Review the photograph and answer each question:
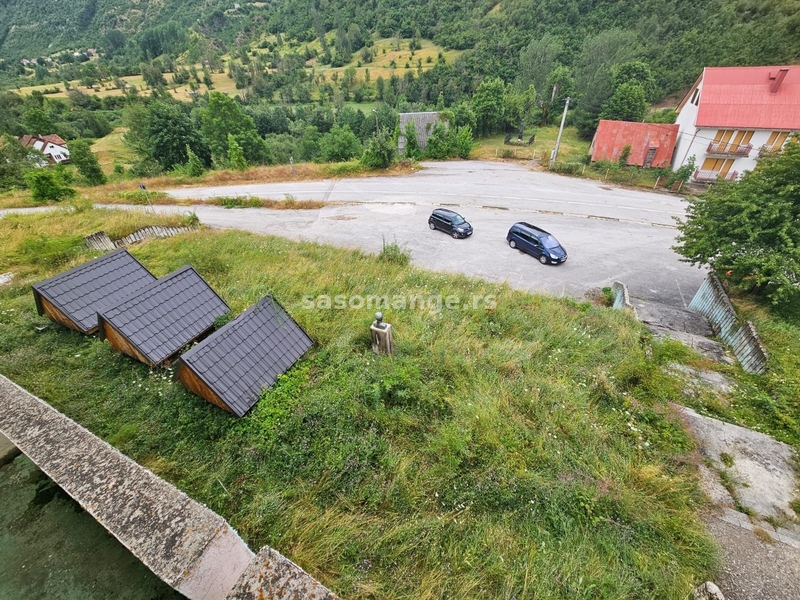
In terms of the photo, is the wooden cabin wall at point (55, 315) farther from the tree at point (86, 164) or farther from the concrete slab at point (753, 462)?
the tree at point (86, 164)

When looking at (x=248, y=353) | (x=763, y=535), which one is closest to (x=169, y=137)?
(x=248, y=353)

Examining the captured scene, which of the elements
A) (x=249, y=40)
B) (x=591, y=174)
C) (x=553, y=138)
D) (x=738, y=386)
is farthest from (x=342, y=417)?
(x=249, y=40)

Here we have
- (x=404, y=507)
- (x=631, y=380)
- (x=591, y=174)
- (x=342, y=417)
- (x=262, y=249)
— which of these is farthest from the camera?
(x=591, y=174)

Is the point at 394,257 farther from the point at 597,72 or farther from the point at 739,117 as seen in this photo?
the point at 597,72

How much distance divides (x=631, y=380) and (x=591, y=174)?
25.7 m

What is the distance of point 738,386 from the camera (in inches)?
283

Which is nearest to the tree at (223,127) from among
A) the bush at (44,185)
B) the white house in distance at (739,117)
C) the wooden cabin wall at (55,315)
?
the bush at (44,185)

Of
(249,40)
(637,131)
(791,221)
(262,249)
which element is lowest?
(262,249)

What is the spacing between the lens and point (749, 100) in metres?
26.5

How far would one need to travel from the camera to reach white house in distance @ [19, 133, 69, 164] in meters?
58.7

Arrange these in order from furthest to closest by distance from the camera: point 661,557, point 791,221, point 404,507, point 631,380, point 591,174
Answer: point 591,174 < point 791,221 < point 631,380 < point 404,507 < point 661,557

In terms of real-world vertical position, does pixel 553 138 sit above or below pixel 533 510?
above

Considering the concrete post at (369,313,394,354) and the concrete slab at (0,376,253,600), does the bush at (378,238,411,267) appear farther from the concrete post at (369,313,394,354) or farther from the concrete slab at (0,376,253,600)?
the concrete slab at (0,376,253,600)

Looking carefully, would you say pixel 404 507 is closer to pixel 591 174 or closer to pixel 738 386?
pixel 738 386
